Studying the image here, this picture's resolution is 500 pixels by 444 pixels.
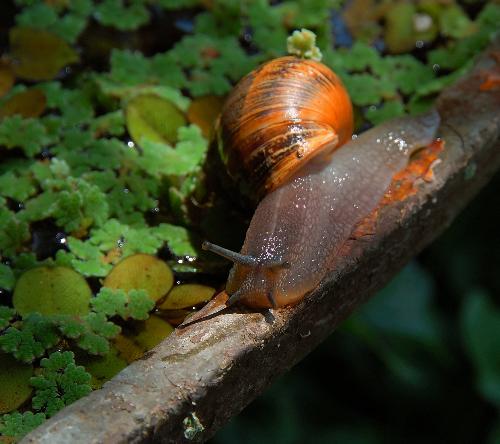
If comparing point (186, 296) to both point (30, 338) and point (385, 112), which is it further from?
point (385, 112)

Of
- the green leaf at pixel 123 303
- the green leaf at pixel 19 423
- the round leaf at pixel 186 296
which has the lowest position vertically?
the round leaf at pixel 186 296

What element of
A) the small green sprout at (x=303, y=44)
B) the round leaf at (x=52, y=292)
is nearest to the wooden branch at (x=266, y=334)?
the round leaf at (x=52, y=292)

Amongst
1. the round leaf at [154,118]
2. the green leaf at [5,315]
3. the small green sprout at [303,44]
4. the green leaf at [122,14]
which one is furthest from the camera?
the green leaf at [122,14]

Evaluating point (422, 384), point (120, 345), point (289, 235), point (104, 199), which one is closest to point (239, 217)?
point (289, 235)

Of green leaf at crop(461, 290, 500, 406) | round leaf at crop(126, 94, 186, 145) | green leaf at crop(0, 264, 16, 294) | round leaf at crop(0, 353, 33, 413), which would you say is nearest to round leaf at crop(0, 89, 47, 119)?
round leaf at crop(126, 94, 186, 145)

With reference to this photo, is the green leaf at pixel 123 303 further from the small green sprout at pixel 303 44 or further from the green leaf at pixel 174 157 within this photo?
the small green sprout at pixel 303 44
